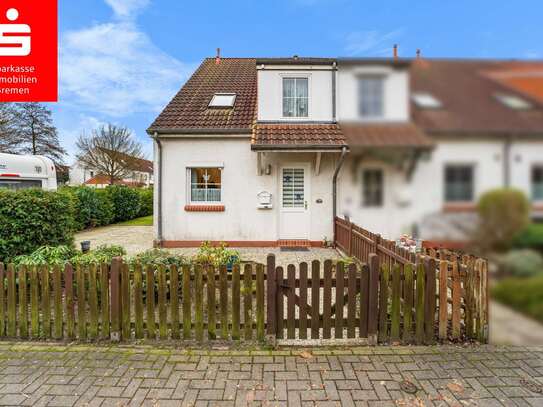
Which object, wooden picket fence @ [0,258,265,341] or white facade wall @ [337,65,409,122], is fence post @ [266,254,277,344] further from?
white facade wall @ [337,65,409,122]

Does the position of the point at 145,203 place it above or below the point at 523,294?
above

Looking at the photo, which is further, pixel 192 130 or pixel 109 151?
pixel 109 151

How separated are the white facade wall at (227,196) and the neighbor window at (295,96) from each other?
132 cm

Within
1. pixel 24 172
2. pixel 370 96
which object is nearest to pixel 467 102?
pixel 370 96

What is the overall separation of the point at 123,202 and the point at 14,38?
15807mm

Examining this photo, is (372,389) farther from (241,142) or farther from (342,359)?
(241,142)

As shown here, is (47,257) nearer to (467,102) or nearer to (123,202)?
(467,102)

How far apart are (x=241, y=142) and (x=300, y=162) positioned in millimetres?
1673

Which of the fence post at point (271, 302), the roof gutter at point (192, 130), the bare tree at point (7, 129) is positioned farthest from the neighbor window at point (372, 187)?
the bare tree at point (7, 129)

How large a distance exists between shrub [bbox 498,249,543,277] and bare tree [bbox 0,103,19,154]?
98.2 ft

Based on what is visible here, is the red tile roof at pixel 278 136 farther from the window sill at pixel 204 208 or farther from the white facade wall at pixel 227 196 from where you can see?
the window sill at pixel 204 208

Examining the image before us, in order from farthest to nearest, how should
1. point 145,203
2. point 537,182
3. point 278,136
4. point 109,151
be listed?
point 109,151 < point 145,203 < point 278,136 < point 537,182

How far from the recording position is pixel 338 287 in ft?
11.5

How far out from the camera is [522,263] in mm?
614
